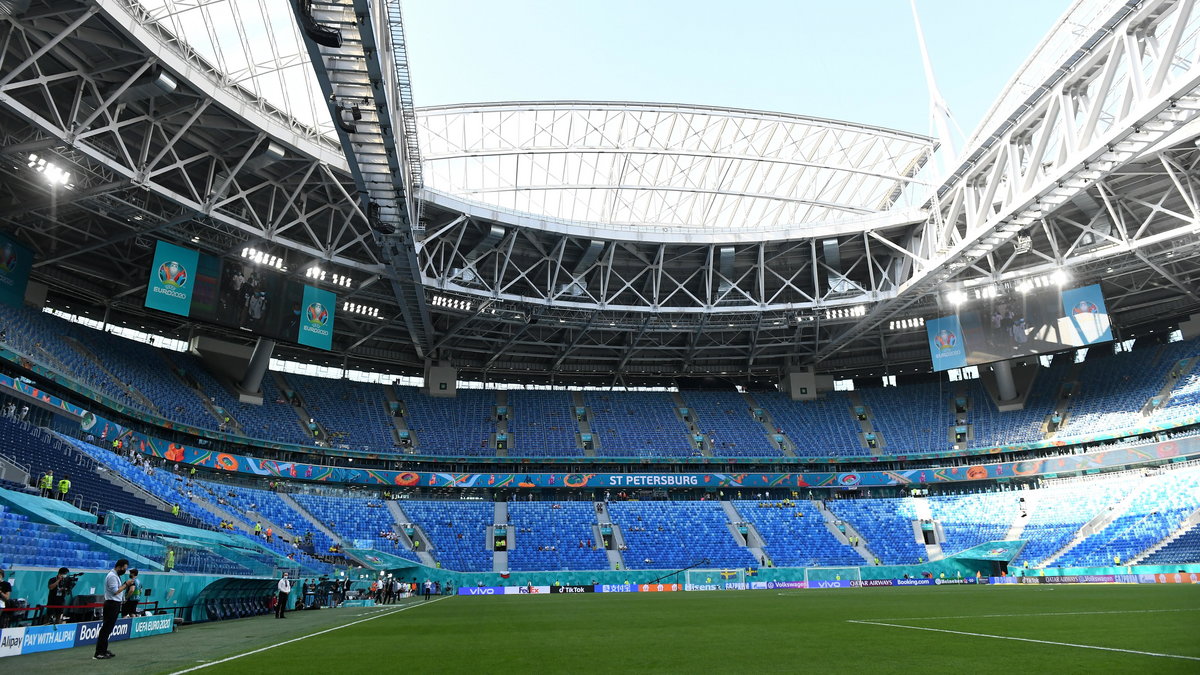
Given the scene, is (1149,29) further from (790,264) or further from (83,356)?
(83,356)

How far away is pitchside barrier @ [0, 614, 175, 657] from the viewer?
11734 mm

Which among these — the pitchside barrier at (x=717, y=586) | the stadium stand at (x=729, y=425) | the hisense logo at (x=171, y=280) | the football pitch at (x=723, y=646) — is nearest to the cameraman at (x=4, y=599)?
the football pitch at (x=723, y=646)

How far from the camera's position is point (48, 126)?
25.2 metres

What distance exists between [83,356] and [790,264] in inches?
1724

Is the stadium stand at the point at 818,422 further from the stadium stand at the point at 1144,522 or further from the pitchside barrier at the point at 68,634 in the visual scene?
the pitchside barrier at the point at 68,634

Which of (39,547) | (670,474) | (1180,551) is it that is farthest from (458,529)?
(1180,551)

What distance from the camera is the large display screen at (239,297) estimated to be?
3362cm

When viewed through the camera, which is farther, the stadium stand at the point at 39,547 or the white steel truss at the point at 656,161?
the white steel truss at the point at 656,161

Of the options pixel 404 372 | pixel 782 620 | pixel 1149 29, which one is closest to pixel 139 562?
pixel 782 620

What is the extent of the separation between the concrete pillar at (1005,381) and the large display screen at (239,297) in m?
49.1

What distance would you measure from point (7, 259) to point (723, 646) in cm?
4165

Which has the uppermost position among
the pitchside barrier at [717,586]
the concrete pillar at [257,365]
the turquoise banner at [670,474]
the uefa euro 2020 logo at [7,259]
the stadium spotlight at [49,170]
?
the stadium spotlight at [49,170]

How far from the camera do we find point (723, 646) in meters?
10.4

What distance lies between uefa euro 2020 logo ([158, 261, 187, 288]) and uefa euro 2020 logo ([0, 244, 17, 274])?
31.2 feet
